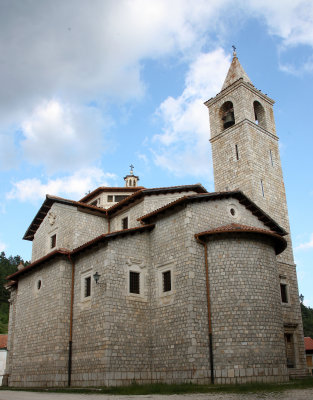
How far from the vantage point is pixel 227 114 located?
95.1 feet

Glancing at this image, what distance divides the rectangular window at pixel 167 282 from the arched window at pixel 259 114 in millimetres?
14781

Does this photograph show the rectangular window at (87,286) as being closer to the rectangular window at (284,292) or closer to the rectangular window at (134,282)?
the rectangular window at (134,282)

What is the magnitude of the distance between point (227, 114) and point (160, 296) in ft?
49.8

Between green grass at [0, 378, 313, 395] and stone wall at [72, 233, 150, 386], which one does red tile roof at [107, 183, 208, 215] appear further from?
green grass at [0, 378, 313, 395]

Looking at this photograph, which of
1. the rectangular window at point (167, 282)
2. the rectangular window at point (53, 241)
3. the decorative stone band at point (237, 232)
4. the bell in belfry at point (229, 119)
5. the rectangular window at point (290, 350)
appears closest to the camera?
the decorative stone band at point (237, 232)

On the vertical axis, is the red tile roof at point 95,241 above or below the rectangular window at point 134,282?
above

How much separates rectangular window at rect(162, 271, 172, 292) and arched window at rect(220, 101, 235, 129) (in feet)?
44.6

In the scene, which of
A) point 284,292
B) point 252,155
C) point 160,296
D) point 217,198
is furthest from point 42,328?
point 252,155

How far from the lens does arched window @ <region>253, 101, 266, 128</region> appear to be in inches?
1153

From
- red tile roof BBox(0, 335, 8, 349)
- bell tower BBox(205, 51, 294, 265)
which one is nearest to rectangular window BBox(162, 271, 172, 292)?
bell tower BBox(205, 51, 294, 265)

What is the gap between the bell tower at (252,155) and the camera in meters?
24.3

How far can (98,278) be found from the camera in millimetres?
18453

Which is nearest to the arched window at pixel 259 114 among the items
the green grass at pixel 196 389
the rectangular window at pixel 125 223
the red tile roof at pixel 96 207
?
the red tile roof at pixel 96 207

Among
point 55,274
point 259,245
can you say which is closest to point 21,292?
point 55,274
